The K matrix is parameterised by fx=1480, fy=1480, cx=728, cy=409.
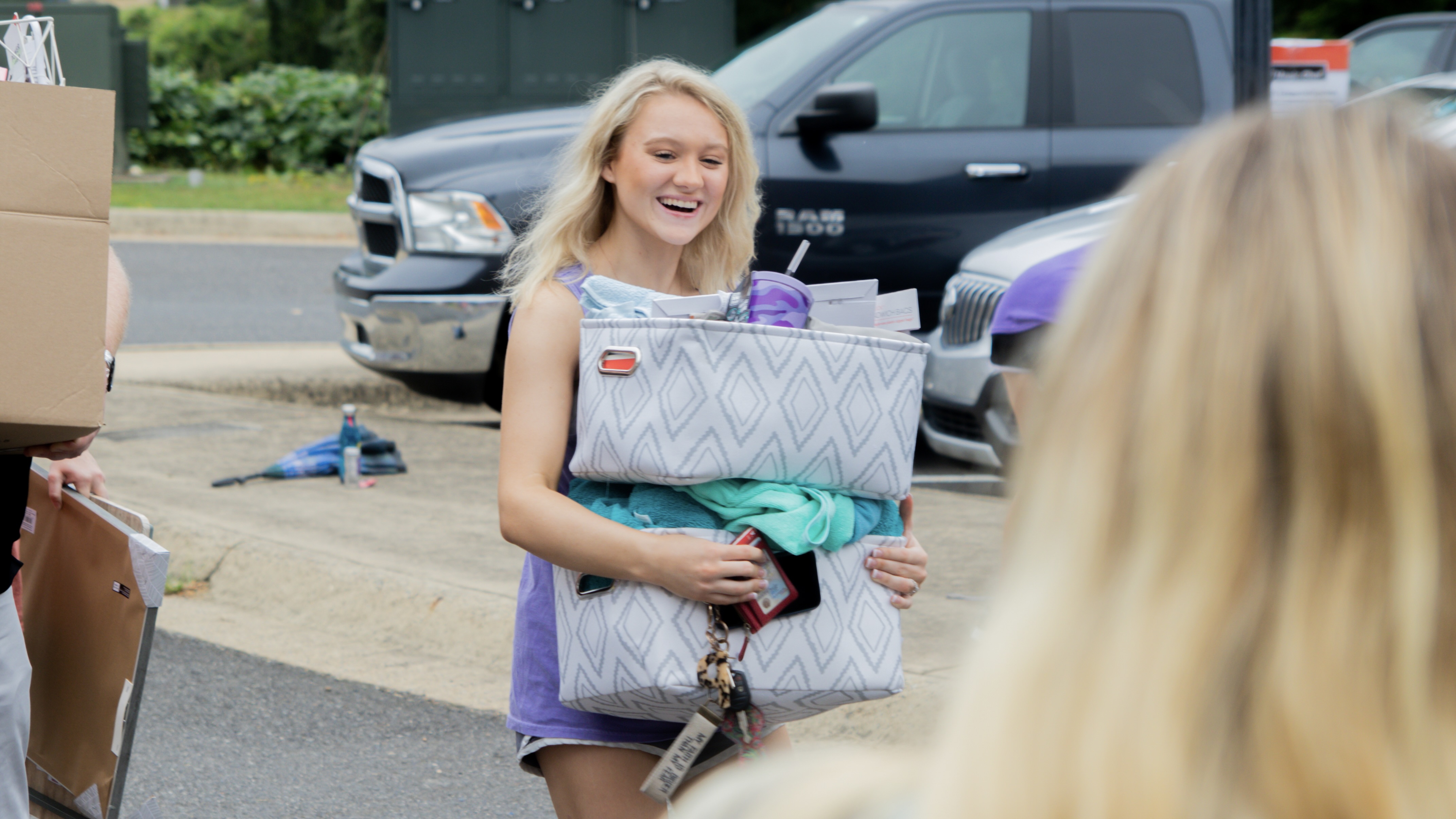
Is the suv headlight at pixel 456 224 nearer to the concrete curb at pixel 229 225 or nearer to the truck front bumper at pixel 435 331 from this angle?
the truck front bumper at pixel 435 331

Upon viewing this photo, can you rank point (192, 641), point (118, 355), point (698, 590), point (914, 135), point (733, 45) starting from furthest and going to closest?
point (733, 45), point (118, 355), point (914, 135), point (192, 641), point (698, 590)

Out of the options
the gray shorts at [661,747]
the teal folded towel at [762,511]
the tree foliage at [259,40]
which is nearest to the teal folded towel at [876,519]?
the teal folded towel at [762,511]

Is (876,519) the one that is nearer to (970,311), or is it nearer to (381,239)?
(970,311)

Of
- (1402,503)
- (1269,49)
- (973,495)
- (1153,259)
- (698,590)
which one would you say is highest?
(1269,49)

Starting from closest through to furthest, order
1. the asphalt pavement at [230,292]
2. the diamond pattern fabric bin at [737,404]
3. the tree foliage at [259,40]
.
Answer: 1. the diamond pattern fabric bin at [737,404]
2. the asphalt pavement at [230,292]
3. the tree foliage at [259,40]

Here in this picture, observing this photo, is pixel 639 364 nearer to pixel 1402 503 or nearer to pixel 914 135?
pixel 1402 503

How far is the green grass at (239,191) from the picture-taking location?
17.6 metres

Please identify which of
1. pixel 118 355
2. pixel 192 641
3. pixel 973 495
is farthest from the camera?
pixel 118 355

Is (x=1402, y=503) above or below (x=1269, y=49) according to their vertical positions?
below

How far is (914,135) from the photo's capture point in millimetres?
6965

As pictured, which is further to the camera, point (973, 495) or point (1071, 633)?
point (973, 495)

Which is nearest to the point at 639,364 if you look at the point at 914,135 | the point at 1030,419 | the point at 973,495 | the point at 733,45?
the point at 1030,419

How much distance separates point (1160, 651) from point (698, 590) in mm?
1184

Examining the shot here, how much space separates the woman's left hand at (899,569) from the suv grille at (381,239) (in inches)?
213
